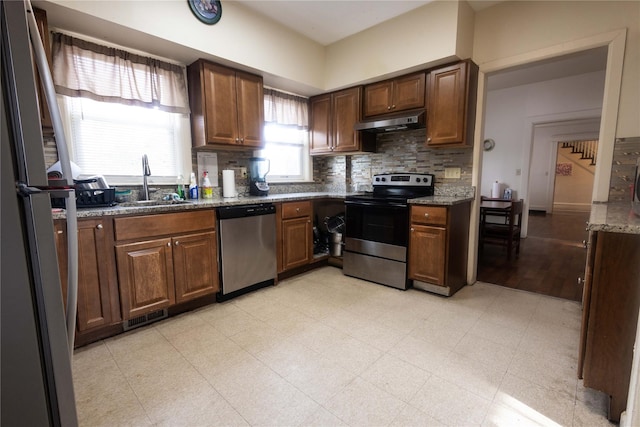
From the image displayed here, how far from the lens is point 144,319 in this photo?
227 cm

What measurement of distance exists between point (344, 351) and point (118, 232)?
5.70 feet

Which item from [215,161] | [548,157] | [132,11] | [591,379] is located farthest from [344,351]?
[548,157]

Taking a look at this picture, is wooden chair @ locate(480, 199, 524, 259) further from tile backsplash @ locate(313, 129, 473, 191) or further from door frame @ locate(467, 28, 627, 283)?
door frame @ locate(467, 28, 627, 283)

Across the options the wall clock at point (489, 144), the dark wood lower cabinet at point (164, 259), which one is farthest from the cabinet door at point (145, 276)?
the wall clock at point (489, 144)

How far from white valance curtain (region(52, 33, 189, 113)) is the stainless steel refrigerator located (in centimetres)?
193

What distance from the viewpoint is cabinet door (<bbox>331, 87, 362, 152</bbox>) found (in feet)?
11.4

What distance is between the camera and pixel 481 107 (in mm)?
2885

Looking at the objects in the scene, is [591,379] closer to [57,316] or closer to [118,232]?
[57,316]

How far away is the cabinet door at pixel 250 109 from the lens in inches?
116

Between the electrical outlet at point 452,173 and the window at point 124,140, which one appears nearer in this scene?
the window at point 124,140

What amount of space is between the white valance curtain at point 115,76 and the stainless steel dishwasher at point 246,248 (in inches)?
46.0

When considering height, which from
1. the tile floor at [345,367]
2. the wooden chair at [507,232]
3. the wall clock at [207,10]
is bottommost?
the tile floor at [345,367]

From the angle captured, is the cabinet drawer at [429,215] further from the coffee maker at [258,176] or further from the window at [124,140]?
the window at [124,140]

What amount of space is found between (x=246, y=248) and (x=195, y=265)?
0.48m
